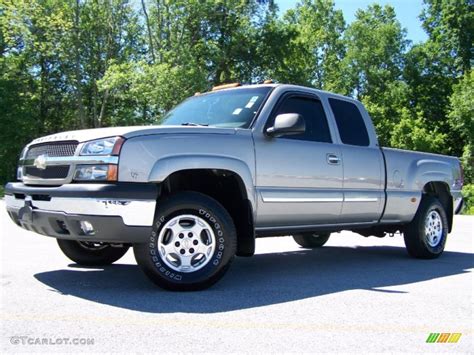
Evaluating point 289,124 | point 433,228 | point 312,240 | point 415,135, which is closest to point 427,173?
point 433,228

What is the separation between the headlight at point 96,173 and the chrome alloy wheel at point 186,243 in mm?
676

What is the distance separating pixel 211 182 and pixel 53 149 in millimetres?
1558

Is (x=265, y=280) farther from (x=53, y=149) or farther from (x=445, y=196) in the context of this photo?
(x=445, y=196)

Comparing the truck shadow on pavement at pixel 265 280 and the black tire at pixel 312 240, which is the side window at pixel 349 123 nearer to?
the truck shadow on pavement at pixel 265 280

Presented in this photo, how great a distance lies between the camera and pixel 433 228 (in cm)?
809

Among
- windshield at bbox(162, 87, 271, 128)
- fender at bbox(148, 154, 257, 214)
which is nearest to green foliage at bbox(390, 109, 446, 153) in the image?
windshield at bbox(162, 87, 271, 128)

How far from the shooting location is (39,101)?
1732 inches

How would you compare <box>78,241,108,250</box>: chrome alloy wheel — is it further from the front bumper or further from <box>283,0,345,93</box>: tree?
<box>283,0,345,93</box>: tree

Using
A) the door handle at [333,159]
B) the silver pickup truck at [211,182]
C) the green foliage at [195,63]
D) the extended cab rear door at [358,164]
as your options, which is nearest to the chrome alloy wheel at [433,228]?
the silver pickup truck at [211,182]

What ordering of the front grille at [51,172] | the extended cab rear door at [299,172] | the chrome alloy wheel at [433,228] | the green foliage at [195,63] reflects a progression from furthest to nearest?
the green foliage at [195,63]
the chrome alloy wheel at [433,228]
the extended cab rear door at [299,172]
the front grille at [51,172]

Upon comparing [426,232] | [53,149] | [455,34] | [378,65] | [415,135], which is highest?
[455,34]

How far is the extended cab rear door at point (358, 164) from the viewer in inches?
264

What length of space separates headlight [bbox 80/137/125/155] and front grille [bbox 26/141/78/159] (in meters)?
0.17
